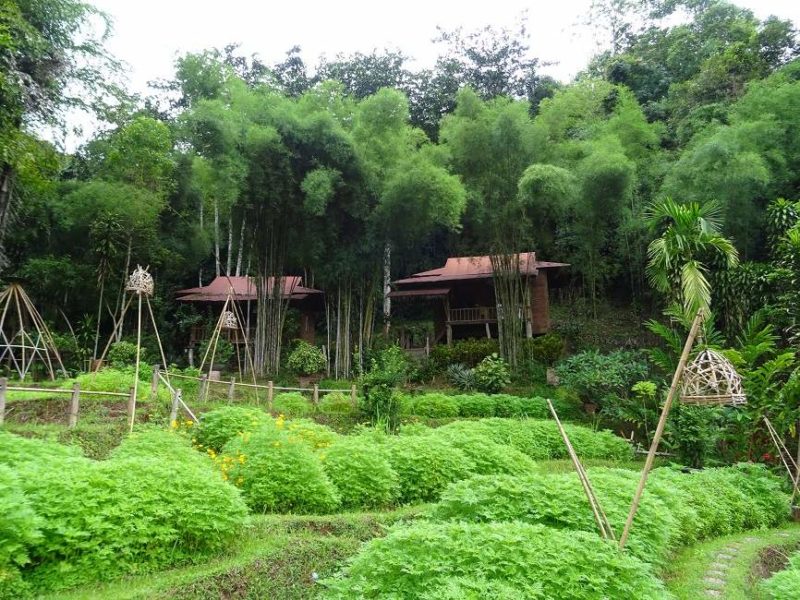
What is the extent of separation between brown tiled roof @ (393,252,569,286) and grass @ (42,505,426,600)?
549 inches

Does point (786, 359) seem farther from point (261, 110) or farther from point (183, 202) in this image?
point (183, 202)

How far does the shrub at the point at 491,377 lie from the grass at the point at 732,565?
8285mm

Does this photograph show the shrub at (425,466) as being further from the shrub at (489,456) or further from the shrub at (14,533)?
the shrub at (14,533)

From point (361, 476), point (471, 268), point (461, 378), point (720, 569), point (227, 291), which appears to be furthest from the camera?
point (227, 291)

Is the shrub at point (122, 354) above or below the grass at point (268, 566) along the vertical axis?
above

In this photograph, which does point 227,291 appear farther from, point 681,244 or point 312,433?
point 681,244

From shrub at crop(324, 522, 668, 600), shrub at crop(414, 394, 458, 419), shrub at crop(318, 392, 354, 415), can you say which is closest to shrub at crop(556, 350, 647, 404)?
shrub at crop(414, 394, 458, 419)

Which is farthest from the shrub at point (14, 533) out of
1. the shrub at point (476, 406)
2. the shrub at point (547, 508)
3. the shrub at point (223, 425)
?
the shrub at point (476, 406)

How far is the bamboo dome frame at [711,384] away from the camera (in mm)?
4398

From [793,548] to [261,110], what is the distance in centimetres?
1304

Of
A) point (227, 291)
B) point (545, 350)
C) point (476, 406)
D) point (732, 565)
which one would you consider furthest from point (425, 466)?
point (227, 291)

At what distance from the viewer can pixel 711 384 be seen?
445 centimetres

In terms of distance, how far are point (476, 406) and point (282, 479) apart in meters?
8.10

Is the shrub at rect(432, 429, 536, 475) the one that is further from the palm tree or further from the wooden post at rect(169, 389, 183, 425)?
the palm tree
